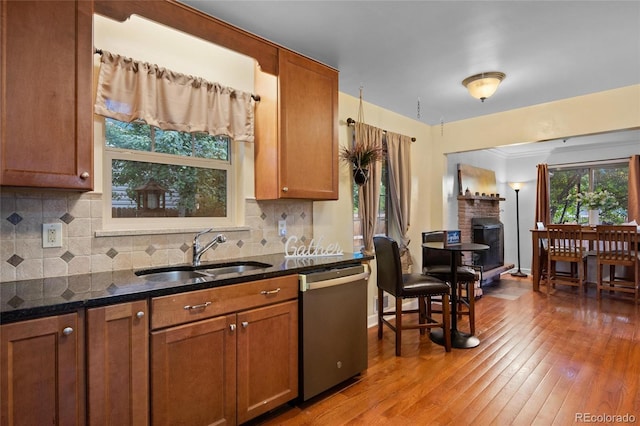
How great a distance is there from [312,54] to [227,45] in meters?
0.77

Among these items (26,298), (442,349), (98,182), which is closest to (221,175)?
(98,182)

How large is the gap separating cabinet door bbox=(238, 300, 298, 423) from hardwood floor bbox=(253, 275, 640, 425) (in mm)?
186

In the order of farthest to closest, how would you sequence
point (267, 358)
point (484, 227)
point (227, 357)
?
point (484, 227) → point (267, 358) → point (227, 357)

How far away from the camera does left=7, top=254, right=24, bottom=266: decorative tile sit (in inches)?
67.0

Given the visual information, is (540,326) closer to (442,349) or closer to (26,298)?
(442,349)

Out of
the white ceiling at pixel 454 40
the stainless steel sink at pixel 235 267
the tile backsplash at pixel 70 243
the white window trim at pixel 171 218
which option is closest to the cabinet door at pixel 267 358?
the stainless steel sink at pixel 235 267

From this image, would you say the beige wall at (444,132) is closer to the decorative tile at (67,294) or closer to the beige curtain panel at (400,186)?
the beige curtain panel at (400,186)

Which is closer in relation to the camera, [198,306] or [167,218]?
[198,306]

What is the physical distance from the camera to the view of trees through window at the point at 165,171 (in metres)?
2.17

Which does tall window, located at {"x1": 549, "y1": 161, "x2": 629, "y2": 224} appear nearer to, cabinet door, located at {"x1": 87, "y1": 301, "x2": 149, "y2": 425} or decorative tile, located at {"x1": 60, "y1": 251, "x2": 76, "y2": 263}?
cabinet door, located at {"x1": 87, "y1": 301, "x2": 149, "y2": 425}

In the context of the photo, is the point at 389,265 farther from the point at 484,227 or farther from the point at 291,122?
the point at 484,227

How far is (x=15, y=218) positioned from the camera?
5.65 ft

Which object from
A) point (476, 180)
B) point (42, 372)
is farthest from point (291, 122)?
point (476, 180)

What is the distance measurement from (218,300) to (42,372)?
0.74m
